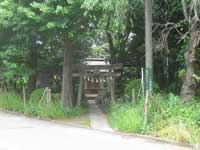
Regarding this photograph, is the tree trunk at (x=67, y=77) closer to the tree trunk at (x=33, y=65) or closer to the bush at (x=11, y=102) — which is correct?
the bush at (x=11, y=102)

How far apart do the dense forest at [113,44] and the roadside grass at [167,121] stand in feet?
0.15

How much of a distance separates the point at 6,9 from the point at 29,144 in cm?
938

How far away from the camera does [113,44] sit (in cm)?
2834

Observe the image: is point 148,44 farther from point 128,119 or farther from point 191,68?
point 128,119

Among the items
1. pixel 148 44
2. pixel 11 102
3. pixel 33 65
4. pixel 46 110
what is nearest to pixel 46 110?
pixel 46 110

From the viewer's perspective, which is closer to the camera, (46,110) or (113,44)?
(46,110)

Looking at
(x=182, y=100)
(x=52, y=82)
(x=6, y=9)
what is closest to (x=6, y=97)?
(x=52, y=82)

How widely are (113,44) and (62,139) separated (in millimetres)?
15274

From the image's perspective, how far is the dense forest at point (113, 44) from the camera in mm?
15984

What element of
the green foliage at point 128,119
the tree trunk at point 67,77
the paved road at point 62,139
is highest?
the tree trunk at point 67,77

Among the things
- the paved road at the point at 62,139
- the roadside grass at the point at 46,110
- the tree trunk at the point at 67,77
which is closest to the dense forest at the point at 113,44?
the tree trunk at the point at 67,77

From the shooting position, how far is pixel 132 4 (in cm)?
1925

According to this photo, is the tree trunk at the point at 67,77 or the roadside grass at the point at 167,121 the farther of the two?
A: the tree trunk at the point at 67,77

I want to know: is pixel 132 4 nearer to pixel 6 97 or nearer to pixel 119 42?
pixel 119 42
